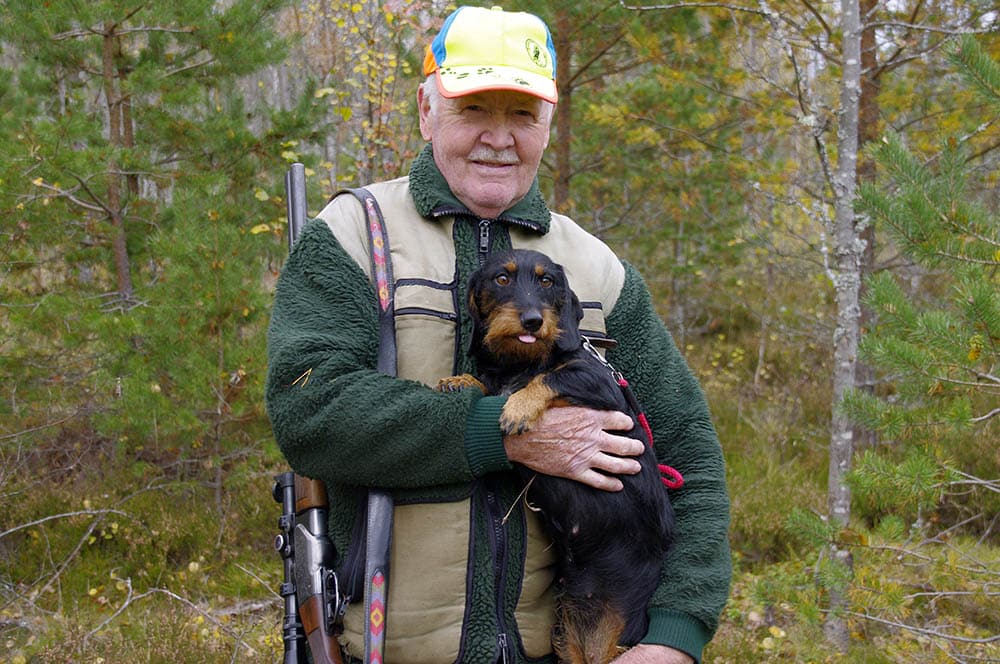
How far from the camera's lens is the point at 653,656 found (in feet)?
6.97

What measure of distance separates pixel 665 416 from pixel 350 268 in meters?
0.97

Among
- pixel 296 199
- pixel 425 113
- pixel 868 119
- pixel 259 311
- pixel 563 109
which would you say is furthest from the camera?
pixel 563 109

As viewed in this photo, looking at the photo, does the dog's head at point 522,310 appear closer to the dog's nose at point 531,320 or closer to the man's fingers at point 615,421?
the dog's nose at point 531,320

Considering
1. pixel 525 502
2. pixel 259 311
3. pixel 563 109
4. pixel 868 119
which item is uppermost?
pixel 563 109

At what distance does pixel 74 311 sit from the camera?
19.6 ft

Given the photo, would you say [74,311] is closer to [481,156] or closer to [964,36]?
[481,156]

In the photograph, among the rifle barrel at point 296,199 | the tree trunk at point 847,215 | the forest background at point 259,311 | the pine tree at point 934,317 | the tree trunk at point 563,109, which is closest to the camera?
the rifle barrel at point 296,199

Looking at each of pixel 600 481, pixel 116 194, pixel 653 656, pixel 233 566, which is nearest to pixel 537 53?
pixel 600 481

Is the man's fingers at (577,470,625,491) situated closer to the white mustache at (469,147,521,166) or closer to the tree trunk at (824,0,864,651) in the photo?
the white mustache at (469,147,521,166)

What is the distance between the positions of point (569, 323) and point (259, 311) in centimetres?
442

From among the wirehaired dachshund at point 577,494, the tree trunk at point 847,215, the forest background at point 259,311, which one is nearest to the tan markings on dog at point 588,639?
the wirehaired dachshund at point 577,494

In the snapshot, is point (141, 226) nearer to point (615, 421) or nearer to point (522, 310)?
point (522, 310)

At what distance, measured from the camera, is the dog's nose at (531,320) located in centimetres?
223

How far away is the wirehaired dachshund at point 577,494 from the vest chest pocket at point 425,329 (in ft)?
0.20
